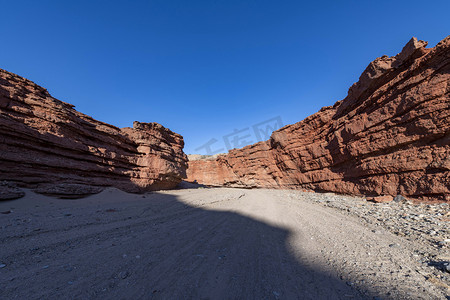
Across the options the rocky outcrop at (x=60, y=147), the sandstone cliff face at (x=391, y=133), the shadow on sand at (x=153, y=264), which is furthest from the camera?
the sandstone cliff face at (x=391, y=133)

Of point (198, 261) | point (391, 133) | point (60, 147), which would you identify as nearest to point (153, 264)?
point (198, 261)

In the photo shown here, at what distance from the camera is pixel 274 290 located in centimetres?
189

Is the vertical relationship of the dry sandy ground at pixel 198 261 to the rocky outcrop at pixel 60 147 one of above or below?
below

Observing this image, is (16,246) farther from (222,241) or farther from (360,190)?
(360,190)

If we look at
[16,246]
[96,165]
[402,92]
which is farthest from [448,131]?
[96,165]

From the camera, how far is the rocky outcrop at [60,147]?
22.5ft

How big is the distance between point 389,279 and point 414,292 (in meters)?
0.25

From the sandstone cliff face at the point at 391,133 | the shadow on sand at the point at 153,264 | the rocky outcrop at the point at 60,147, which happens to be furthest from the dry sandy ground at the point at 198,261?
the sandstone cliff face at the point at 391,133

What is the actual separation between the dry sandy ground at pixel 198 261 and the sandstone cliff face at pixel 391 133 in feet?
20.8

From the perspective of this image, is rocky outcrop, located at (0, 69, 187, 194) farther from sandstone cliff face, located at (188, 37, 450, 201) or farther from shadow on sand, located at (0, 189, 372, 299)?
sandstone cliff face, located at (188, 37, 450, 201)

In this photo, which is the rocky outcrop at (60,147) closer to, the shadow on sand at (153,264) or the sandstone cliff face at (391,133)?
the shadow on sand at (153,264)

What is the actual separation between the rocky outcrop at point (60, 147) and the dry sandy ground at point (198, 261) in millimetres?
4065

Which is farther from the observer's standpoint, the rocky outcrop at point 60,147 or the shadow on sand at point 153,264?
the rocky outcrop at point 60,147

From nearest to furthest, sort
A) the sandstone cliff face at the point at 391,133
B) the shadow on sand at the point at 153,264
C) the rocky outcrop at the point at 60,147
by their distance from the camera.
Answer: the shadow on sand at the point at 153,264 → the rocky outcrop at the point at 60,147 → the sandstone cliff face at the point at 391,133
